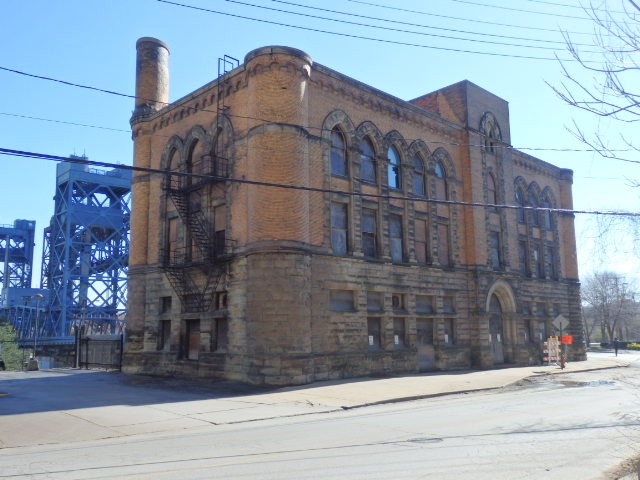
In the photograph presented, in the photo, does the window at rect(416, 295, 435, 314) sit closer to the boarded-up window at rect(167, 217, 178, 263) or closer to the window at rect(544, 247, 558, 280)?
the boarded-up window at rect(167, 217, 178, 263)

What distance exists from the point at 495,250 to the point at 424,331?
28.1ft

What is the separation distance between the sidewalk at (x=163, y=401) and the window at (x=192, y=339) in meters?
1.96

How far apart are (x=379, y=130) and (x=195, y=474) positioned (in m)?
21.6

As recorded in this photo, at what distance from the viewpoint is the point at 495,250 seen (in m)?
33.4

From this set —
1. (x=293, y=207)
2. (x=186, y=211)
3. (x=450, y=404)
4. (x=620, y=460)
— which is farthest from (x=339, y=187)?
(x=620, y=460)

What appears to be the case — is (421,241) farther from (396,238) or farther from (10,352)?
(10,352)

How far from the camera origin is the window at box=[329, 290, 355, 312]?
23.3 m

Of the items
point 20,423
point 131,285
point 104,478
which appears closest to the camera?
point 104,478

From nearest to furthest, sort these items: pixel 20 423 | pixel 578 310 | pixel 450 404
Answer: pixel 20 423
pixel 450 404
pixel 578 310

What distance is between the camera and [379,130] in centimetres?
2706

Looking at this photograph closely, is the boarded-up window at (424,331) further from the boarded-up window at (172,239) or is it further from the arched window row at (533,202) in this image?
the arched window row at (533,202)

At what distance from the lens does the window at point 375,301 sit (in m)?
24.9

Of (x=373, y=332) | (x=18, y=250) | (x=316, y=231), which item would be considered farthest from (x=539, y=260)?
(x=18, y=250)

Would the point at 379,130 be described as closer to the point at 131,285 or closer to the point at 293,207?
the point at 293,207
